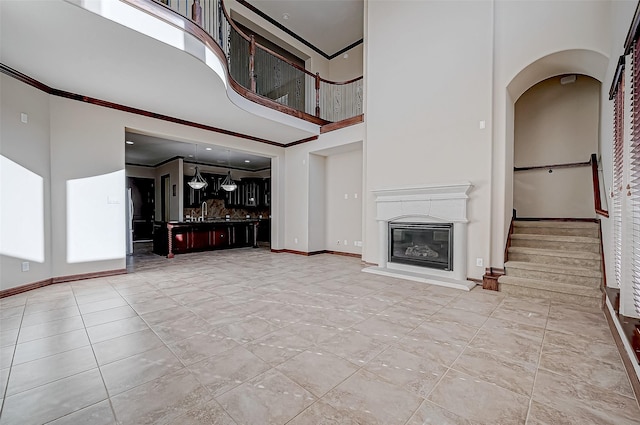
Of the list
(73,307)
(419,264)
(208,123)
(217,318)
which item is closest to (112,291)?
(73,307)

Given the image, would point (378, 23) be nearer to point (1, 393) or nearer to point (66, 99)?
point (66, 99)

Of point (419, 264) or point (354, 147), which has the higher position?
point (354, 147)

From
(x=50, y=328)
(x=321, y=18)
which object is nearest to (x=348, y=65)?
(x=321, y=18)

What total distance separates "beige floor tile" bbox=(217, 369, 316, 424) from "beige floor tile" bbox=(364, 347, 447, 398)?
535 mm

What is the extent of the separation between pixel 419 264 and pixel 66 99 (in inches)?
240

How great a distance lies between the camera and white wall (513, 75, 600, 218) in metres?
4.63

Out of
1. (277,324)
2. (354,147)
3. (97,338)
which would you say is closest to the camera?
(97,338)

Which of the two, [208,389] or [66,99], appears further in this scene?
[66,99]

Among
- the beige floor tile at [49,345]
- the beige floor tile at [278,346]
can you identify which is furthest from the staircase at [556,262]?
the beige floor tile at [49,345]

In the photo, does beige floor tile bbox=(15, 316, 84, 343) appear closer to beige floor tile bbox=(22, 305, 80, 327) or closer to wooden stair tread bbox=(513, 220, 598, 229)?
beige floor tile bbox=(22, 305, 80, 327)

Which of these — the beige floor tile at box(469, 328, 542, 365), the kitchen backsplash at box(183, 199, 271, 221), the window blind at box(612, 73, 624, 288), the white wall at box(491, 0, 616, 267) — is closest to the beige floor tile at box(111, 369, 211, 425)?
the beige floor tile at box(469, 328, 542, 365)

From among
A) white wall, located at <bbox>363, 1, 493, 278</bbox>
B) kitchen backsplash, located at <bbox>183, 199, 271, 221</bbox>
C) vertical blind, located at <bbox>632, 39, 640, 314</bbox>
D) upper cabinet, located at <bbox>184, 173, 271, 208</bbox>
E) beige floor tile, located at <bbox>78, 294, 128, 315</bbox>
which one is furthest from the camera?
upper cabinet, located at <bbox>184, 173, 271, 208</bbox>

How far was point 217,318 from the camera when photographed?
2.77 m

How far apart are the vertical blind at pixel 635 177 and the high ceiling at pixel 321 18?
5.73m
